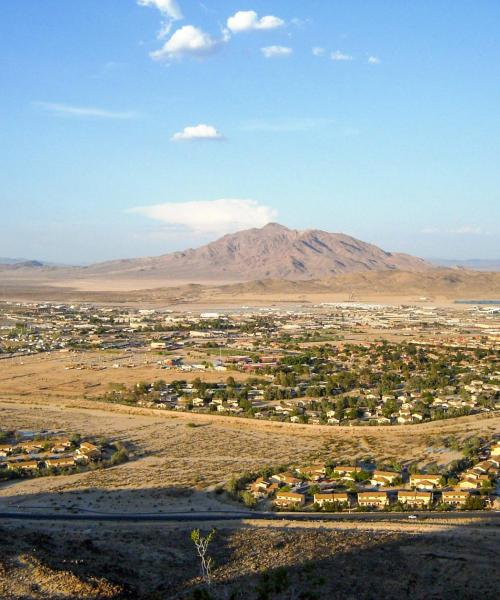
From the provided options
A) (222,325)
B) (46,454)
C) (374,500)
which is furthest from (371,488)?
(222,325)

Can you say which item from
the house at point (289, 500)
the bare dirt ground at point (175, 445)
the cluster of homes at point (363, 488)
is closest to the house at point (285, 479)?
the cluster of homes at point (363, 488)

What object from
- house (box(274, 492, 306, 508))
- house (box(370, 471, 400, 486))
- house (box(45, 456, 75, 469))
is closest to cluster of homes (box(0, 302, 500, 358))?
house (box(45, 456, 75, 469))

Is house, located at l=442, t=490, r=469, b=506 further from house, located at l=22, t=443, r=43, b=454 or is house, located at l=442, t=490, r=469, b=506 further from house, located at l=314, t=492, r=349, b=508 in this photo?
house, located at l=22, t=443, r=43, b=454

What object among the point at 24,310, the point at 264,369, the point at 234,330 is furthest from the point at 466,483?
the point at 24,310

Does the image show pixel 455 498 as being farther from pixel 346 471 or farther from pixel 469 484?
pixel 346 471

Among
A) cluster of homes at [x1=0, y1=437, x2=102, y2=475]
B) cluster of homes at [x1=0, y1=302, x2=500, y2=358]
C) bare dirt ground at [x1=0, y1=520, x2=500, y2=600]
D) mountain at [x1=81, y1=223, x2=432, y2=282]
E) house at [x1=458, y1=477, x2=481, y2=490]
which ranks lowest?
cluster of homes at [x1=0, y1=437, x2=102, y2=475]

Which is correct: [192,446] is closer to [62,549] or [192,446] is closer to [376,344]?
[62,549]
